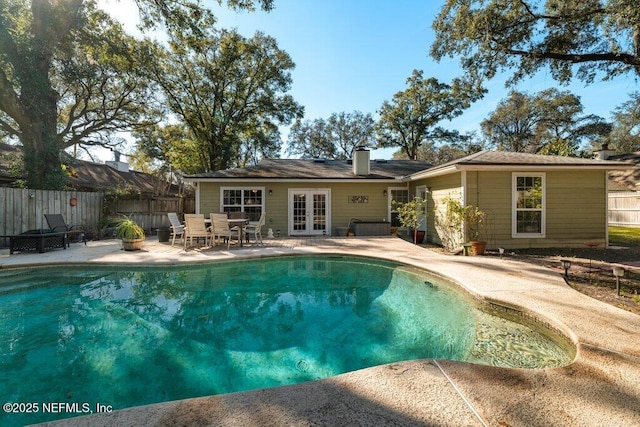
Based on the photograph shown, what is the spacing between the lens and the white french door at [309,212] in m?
12.3

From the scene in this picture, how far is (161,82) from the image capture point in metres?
17.3

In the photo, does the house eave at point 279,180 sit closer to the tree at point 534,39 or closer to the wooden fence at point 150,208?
the wooden fence at point 150,208

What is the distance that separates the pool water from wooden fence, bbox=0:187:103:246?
389 cm

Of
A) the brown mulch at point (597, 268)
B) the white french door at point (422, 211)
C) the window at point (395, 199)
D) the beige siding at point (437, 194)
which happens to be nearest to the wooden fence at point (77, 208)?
the window at point (395, 199)

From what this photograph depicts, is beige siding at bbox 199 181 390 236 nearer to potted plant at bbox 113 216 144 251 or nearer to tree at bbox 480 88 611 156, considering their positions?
potted plant at bbox 113 216 144 251

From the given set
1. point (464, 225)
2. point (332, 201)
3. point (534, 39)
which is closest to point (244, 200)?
point (332, 201)

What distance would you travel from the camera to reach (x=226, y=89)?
19.5 metres

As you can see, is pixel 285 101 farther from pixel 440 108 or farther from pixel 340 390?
pixel 340 390

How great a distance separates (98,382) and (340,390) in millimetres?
2351

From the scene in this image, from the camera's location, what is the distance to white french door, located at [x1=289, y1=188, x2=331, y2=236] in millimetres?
12305

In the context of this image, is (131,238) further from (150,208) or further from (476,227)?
(476,227)

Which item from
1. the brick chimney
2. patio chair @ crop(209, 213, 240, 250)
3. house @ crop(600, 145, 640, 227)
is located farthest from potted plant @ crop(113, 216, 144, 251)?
house @ crop(600, 145, 640, 227)

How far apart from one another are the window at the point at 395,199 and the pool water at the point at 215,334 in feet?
21.2

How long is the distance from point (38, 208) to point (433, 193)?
13.7 m
